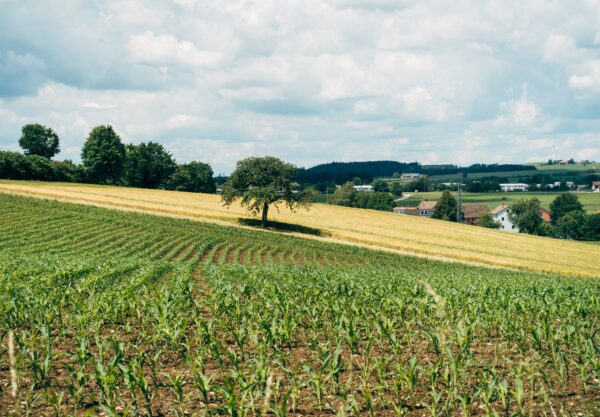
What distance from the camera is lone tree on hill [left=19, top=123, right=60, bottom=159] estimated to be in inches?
5220

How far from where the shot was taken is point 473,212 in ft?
550

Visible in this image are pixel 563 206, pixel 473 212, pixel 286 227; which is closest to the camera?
pixel 286 227

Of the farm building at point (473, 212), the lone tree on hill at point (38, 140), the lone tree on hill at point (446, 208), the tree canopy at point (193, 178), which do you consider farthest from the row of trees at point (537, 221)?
the lone tree on hill at point (38, 140)

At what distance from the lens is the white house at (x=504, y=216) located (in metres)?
164

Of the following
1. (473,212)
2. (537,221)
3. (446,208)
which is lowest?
(537,221)

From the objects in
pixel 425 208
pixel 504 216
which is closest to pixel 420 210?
pixel 425 208

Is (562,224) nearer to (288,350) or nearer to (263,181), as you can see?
(263,181)

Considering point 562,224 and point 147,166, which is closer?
point 147,166

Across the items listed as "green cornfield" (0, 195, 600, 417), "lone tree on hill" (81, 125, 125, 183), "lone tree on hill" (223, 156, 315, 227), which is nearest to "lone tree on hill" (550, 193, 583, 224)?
"lone tree on hill" (223, 156, 315, 227)

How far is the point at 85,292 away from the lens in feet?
64.4

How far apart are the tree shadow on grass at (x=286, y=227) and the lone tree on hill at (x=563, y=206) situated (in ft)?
410

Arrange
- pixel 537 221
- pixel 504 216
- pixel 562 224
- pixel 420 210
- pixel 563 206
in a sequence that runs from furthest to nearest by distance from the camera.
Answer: pixel 420 210
pixel 504 216
pixel 563 206
pixel 562 224
pixel 537 221

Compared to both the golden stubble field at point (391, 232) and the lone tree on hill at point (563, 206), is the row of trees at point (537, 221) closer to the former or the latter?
the lone tree on hill at point (563, 206)

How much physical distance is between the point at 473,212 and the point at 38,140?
126m
